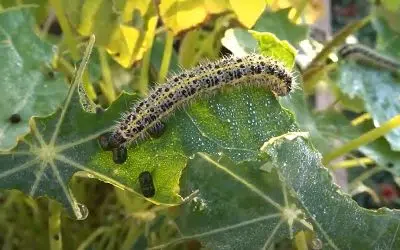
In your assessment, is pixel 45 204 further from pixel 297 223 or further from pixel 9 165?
pixel 297 223

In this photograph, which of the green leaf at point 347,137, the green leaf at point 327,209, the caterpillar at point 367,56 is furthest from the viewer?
the caterpillar at point 367,56

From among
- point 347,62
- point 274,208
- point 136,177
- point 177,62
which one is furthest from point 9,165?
point 347,62

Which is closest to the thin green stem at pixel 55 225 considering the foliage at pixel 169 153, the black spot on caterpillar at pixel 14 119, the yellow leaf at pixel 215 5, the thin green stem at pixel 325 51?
the foliage at pixel 169 153

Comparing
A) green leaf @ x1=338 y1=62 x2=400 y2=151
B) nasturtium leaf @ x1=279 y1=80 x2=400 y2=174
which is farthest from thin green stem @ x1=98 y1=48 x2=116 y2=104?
green leaf @ x1=338 y1=62 x2=400 y2=151

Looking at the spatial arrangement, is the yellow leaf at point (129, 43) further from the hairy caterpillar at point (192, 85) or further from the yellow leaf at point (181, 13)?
the hairy caterpillar at point (192, 85)

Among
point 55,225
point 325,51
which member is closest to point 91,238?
point 55,225

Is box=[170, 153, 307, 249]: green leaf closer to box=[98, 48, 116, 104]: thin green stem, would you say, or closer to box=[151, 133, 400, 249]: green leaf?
box=[151, 133, 400, 249]: green leaf
